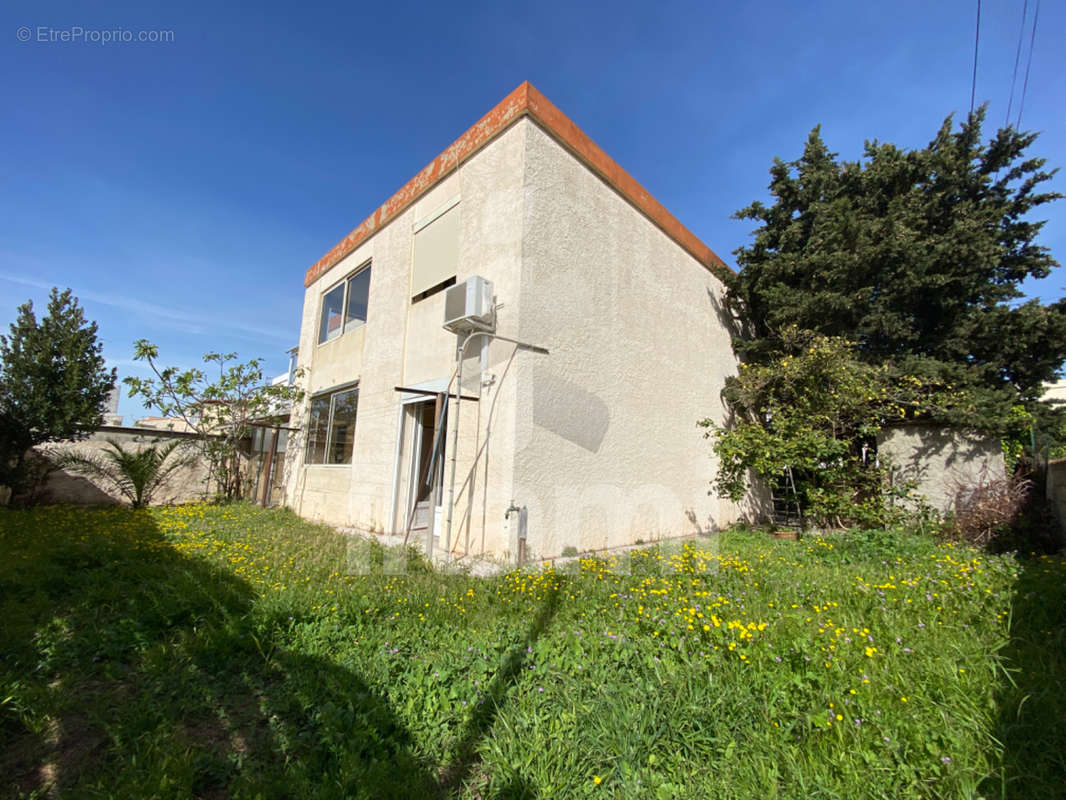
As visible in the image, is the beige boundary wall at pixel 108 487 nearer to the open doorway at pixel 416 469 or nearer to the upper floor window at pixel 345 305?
the upper floor window at pixel 345 305

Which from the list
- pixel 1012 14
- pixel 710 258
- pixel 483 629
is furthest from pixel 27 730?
pixel 710 258

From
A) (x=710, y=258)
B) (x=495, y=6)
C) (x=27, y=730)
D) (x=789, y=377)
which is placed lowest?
(x=27, y=730)

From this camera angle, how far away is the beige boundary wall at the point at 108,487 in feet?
29.4

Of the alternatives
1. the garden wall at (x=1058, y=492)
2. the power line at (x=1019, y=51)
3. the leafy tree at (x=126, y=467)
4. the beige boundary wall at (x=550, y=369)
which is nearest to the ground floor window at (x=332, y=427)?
the beige boundary wall at (x=550, y=369)

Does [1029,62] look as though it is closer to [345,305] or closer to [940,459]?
[940,459]

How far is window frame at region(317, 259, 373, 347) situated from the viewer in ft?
30.2

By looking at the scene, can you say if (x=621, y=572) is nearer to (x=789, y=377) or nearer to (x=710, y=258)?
(x=789, y=377)

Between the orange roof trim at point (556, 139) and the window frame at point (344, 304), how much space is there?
57cm

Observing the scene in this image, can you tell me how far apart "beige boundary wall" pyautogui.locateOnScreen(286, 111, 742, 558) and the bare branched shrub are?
3.42 metres

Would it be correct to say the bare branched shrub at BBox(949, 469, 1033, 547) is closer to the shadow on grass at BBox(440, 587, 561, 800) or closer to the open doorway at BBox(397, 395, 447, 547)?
the shadow on grass at BBox(440, 587, 561, 800)

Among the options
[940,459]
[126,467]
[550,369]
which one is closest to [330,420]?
[126,467]

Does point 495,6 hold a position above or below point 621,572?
above

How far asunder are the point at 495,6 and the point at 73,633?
8215mm

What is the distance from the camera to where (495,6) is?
634 cm
